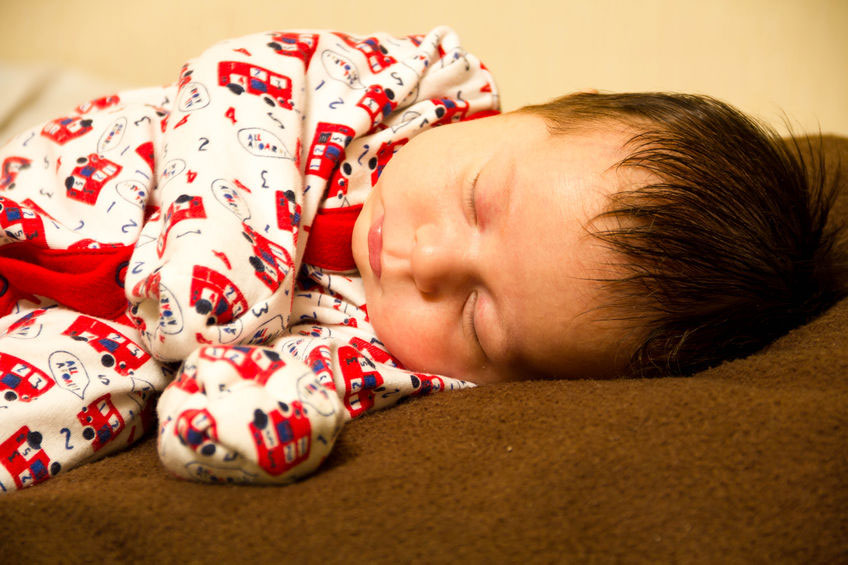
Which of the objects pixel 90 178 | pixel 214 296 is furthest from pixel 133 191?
pixel 214 296

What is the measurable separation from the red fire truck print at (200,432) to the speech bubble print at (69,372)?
0.21 meters

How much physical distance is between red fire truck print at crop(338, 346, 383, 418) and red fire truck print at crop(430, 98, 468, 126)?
43 centimetres

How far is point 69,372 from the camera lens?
72 cm

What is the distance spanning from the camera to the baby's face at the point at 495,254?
28.5 inches

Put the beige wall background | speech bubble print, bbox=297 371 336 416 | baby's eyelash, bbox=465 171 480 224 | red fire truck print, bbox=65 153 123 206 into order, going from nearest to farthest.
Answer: speech bubble print, bbox=297 371 336 416 < baby's eyelash, bbox=465 171 480 224 < red fire truck print, bbox=65 153 123 206 < the beige wall background

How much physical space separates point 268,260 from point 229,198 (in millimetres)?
89

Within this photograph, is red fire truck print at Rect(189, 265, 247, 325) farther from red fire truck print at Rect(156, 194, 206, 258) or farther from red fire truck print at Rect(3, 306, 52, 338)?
red fire truck print at Rect(3, 306, 52, 338)

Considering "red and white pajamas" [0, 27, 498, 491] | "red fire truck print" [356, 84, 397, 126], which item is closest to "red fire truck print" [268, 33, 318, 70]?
"red and white pajamas" [0, 27, 498, 491]

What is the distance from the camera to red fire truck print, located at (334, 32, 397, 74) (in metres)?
1.04

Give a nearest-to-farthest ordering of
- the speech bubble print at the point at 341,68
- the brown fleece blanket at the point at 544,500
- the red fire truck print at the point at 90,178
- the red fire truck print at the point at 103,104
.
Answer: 1. the brown fleece blanket at the point at 544,500
2. the red fire truck print at the point at 90,178
3. the speech bubble print at the point at 341,68
4. the red fire truck print at the point at 103,104

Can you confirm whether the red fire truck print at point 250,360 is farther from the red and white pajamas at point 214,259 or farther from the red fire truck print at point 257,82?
the red fire truck print at point 257,82

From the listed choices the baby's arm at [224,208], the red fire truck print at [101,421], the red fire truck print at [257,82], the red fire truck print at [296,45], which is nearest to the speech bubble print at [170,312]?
the baby's arm at [224,208]

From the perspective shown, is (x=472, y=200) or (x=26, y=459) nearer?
(x=26, y=459)

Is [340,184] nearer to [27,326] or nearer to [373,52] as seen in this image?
[373,52]
